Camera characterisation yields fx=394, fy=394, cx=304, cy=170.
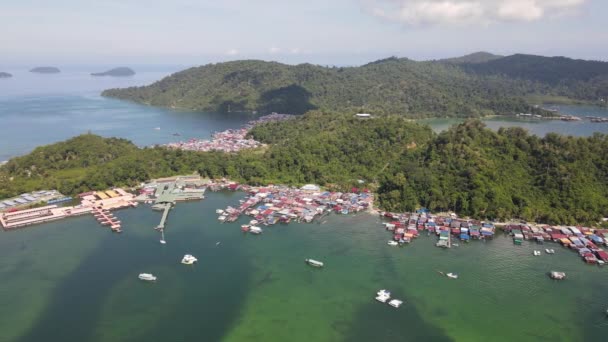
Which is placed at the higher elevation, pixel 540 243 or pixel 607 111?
pixel 607 111

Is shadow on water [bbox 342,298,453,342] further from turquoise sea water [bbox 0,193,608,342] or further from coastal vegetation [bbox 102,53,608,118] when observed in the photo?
coastal vegetation [bbox 102,53,608,118]

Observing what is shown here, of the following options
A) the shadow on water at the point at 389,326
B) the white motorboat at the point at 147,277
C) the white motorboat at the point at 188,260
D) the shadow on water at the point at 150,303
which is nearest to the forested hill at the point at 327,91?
the white motorboat at the point at 188,260

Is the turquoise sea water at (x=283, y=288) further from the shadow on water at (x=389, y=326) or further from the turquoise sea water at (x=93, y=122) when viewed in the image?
the turquoise sea water at (x=93, y=122)

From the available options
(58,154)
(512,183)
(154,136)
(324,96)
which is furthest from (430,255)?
(324,96)

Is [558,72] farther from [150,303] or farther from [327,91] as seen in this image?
[150,303]

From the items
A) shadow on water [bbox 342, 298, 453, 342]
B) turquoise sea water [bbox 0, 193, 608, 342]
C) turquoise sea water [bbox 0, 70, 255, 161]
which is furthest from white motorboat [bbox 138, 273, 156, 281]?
turquoise sea water [bbox 0, 70, 255, 161]

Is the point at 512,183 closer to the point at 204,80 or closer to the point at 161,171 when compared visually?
the point at 161,171

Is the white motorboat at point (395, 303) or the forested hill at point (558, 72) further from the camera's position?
the forested hill at point (558, 72)
